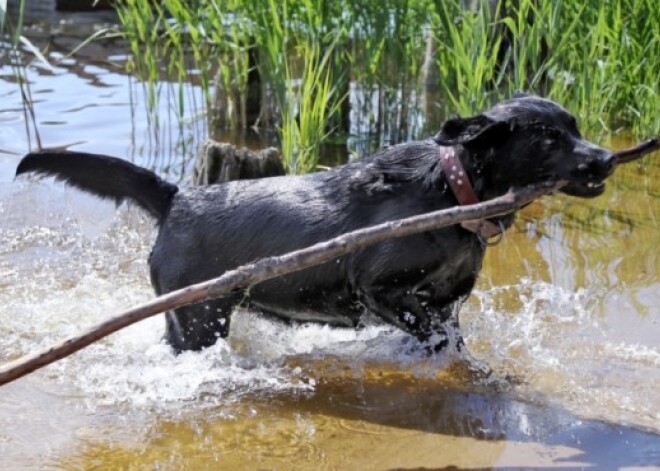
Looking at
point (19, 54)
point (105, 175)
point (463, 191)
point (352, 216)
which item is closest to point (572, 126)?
point (463, 191)

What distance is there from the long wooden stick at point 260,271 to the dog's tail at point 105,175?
110cm

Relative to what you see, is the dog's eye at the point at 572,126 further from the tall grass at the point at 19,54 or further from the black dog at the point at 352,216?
the tall grass at the point at 19,54

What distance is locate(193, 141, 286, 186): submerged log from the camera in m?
5.95

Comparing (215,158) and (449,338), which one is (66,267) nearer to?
(215,158)

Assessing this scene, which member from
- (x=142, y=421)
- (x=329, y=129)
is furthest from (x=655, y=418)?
(x=329, y=129)

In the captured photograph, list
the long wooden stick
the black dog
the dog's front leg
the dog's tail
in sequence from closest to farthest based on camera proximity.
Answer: the long wooden stick < the black dog < the dog's front leg < the dog's tail

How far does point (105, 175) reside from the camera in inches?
173


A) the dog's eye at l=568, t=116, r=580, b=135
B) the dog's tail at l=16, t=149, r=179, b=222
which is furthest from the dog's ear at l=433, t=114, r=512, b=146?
the dog's tail at l=16, t=149, r=179, b=222

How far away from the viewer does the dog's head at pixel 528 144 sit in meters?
4.03

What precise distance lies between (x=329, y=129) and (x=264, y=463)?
4270 millimetres

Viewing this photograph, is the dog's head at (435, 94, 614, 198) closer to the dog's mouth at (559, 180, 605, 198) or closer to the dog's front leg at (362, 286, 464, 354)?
the dog's mouth at (559, 180, 605, 198)

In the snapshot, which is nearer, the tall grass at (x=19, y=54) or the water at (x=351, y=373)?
the water at (x=351, y=373)

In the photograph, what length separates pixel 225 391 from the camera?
426cm

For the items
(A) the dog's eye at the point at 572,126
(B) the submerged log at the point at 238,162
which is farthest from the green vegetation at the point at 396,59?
(A) the dog's eye at the point at 572,126
